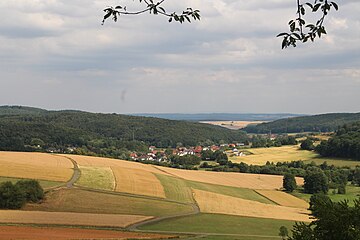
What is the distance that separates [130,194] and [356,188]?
146 feet

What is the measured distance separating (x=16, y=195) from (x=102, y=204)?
9.07 metres

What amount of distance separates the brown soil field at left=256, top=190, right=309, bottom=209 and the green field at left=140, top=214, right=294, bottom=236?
1613cm

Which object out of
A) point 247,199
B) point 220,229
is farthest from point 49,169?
point 220,229

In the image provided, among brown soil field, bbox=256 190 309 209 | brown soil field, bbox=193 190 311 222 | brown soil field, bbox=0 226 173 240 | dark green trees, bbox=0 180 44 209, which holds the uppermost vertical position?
dark green trees, bbox=0 180 44 209

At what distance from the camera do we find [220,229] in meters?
48.8

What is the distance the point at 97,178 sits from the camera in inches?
2800

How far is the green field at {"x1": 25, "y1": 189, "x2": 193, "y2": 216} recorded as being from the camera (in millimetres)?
53688

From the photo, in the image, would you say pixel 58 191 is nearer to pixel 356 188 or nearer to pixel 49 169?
pixel 49 169

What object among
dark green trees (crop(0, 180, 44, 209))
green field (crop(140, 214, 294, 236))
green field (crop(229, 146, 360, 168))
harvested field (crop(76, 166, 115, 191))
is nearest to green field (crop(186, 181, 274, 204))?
harvested field (crop(76, 166, 115, 191))

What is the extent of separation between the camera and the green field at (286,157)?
391 ft

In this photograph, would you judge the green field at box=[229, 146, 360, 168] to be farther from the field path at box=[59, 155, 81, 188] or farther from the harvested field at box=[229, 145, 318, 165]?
the field path at box=[59, 155, 81, 188]

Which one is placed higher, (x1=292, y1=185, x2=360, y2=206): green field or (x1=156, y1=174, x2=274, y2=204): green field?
(x1=156, y1=174, x2=274, y2=204): green field

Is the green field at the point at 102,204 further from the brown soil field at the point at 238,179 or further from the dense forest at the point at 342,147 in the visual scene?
the dense forest at the point at 342,147

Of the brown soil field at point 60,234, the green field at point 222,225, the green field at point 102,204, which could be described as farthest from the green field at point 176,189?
the brown soil field at point 60,234
